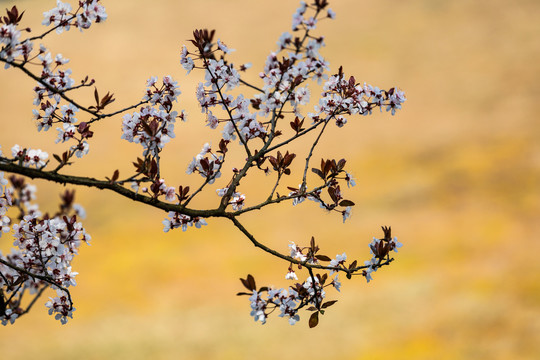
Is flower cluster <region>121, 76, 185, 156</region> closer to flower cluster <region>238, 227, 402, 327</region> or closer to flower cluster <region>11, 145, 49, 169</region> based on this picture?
flower cluster <region>11, 145, 49, 169</region>

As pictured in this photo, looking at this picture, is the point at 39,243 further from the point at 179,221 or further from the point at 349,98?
the point at 349,98

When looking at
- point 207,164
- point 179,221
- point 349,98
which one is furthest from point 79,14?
point 349,98

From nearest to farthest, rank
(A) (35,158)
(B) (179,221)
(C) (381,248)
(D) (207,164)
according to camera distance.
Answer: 1. (A) (35,158)
2. (C) (381,248)
3. (D) (207,164)
4. (B) (179,221)

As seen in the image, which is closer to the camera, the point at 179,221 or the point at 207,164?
the point at 207,164

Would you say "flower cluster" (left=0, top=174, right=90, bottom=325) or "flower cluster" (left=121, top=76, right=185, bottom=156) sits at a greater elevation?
"flower cluster" (left=121, top=76, right=185, bottom=156)

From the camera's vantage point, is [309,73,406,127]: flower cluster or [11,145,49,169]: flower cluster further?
[309,73,406,127]: flower cluster

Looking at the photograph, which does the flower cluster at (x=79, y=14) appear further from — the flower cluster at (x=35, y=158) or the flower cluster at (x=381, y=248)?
the flower cluster at (x=381, y=248)

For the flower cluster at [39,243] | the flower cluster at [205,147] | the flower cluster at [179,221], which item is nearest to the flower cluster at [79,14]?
the flower cluster at [205,147]

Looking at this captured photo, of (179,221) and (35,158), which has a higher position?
(35,158)

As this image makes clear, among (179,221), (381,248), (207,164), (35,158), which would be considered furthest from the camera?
(179,221)

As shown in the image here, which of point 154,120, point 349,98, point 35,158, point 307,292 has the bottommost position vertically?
point 307,292

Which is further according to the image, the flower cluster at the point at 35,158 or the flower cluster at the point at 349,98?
the flower cluster at the point at 349,98

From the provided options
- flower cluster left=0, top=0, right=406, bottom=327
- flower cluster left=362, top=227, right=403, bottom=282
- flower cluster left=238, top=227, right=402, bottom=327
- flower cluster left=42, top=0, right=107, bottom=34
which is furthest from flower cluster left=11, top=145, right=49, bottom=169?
flower cluster left=362, top=227, right=403, bottom=282
